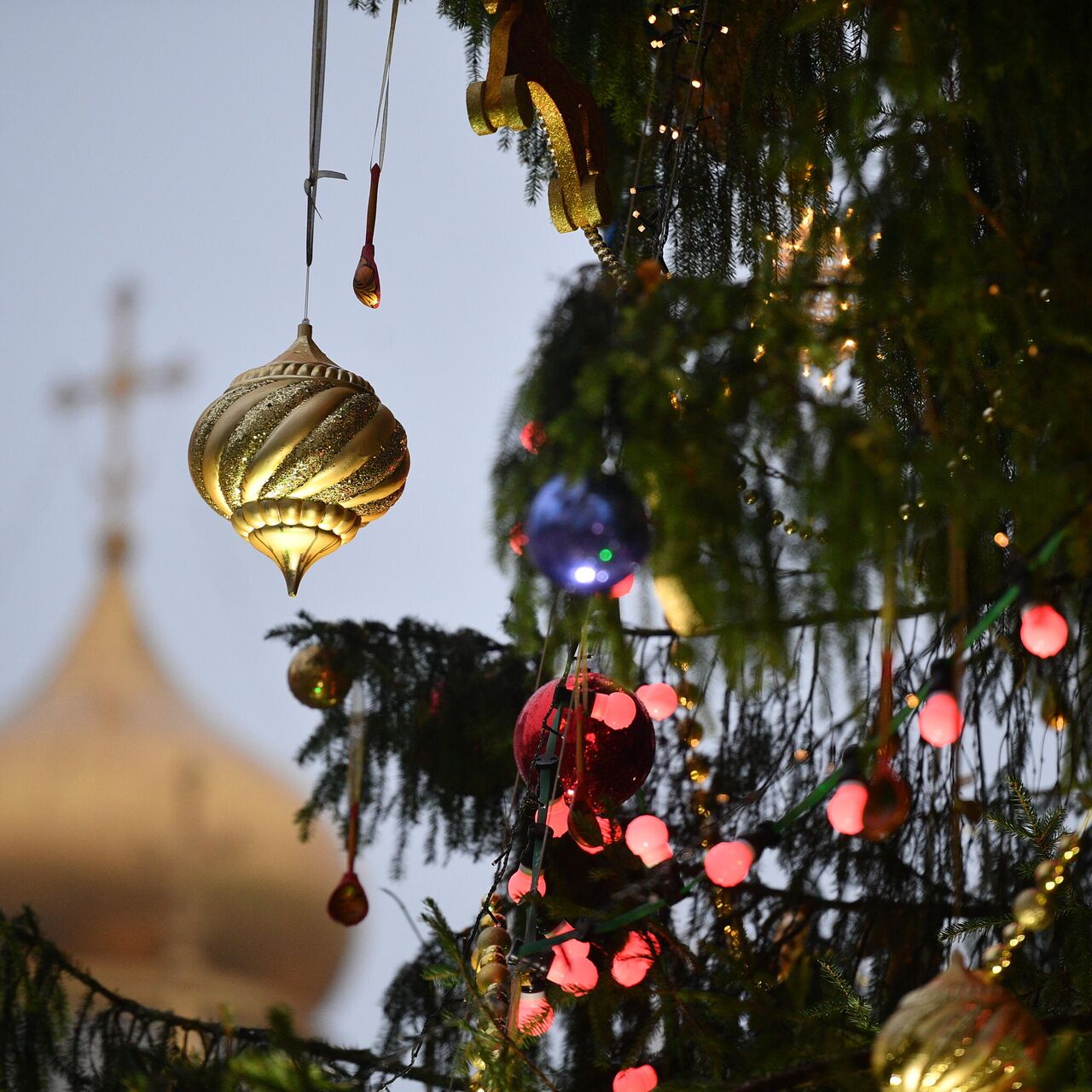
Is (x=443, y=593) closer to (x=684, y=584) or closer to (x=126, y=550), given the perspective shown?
(x=126, y=550)

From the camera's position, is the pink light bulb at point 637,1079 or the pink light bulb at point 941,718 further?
the pink light bulb at point 637,1079

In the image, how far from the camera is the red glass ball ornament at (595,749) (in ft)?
5.10

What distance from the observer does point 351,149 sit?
15.6ft

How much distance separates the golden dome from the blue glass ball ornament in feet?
12.0

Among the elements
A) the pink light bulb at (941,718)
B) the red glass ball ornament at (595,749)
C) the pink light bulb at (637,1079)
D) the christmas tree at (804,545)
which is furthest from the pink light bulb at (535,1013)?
the pink light bulb at (941,718)

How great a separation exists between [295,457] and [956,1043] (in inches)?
41.4

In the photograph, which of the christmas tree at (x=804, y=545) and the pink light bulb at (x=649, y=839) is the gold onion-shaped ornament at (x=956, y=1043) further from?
the pink light bulb at (x=649, y=839)

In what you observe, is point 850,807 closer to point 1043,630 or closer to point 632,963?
point 1043,630

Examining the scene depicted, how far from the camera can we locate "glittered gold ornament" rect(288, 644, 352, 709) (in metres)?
2.86

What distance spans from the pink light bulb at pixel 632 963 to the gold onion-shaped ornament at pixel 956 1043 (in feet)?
1.62

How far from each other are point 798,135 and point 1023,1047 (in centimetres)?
72

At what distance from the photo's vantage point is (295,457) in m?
1.74

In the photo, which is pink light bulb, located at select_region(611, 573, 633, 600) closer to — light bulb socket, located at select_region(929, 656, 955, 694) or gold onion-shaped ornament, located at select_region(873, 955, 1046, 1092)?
light bulb socket, located at select_region(929, 656, 955, 694)

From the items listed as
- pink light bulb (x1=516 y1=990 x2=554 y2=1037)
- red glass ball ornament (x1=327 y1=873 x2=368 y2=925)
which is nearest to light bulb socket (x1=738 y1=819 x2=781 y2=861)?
pink light bulb (x1=516 y1=990 x2=554 y2=1037)
